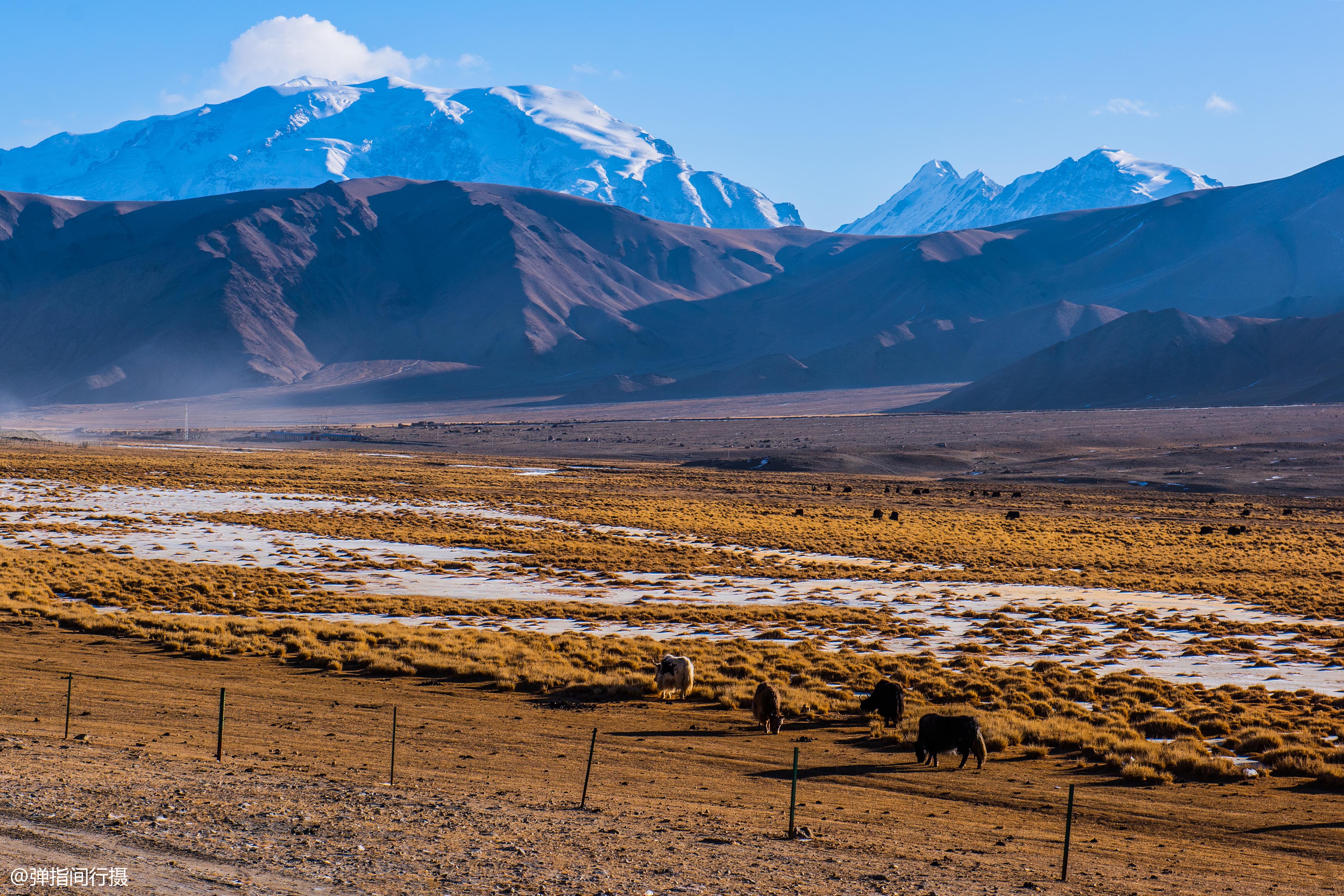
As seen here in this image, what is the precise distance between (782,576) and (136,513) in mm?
30839

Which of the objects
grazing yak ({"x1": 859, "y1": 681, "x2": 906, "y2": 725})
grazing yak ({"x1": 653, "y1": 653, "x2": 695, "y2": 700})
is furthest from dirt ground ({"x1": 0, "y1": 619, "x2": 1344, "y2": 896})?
grazing yak ({"x1": 653, "y1": 653, "x2": 695, "y2": 700})

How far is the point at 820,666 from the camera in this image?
66.3 ft

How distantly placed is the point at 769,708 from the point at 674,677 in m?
2.43

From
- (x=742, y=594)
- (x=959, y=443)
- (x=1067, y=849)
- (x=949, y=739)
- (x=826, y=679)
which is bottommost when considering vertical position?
(x=742, y=594)

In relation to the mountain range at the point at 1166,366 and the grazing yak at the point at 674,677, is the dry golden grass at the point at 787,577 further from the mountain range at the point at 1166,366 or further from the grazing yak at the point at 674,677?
the mountain range at the point at 1166,366

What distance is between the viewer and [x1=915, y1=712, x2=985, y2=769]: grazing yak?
13.7 m

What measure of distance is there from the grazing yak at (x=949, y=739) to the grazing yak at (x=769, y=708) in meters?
2.25

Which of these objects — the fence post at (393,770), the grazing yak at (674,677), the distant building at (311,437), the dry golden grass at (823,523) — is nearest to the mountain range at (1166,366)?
the distant building at (311,437)

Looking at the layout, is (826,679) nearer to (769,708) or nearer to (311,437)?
(769,708)

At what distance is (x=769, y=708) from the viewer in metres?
15.6

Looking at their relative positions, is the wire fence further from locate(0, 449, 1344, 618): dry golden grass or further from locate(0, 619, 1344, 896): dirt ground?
locate(0, 449, 1344, 618): dry golden grass

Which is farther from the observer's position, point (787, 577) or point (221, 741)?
point (787, 577)

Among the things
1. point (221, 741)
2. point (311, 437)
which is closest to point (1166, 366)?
point (311, 437)

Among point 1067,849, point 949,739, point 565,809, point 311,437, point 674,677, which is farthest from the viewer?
point 311,437
